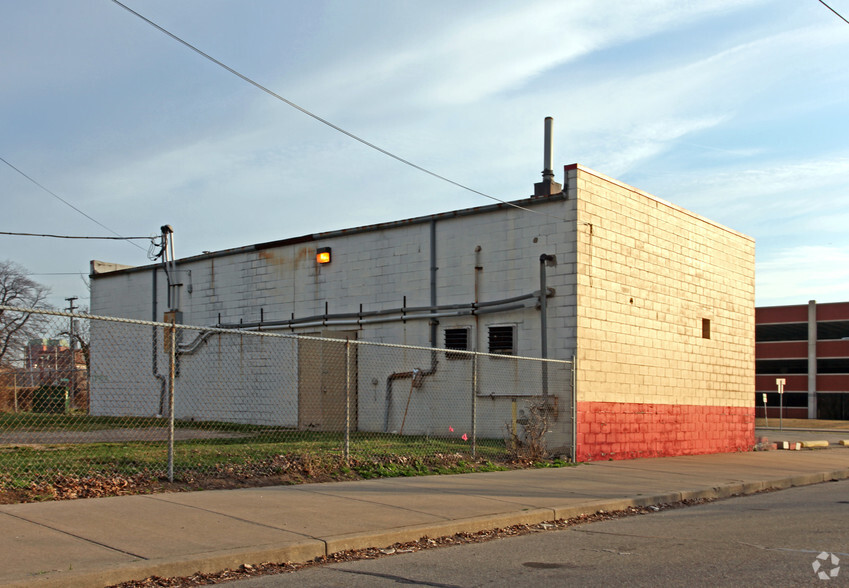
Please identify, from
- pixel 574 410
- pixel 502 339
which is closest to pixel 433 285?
pixel 502 339

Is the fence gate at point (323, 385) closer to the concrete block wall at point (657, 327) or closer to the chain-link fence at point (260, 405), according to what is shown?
the chain-link fence at point (260, 405)

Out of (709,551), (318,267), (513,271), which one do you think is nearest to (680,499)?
(709,551)

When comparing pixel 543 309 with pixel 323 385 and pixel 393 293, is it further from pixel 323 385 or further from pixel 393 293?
pixel 323 385

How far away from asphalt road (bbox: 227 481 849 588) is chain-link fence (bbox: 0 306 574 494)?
13.0 ft

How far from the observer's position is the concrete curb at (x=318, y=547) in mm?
5898

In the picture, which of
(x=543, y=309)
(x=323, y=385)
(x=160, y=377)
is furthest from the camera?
(x=160, y=377)

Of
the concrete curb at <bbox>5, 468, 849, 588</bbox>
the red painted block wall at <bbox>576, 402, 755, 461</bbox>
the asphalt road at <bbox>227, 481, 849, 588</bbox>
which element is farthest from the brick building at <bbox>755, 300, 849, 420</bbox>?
the asphalt road at <bbox>227, 481, 849, 588</bbox>

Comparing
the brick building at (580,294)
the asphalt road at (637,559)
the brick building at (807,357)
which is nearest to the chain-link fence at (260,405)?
the brick building at (580,294)

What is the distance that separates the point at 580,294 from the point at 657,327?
329 cm

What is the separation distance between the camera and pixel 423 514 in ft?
29.8

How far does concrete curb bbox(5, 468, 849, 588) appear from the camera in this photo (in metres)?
5.90

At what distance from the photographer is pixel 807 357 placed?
58188 millimetres

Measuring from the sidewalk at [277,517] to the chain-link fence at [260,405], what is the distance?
52.4 inches

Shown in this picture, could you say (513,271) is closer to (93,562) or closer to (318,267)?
(318,267)
